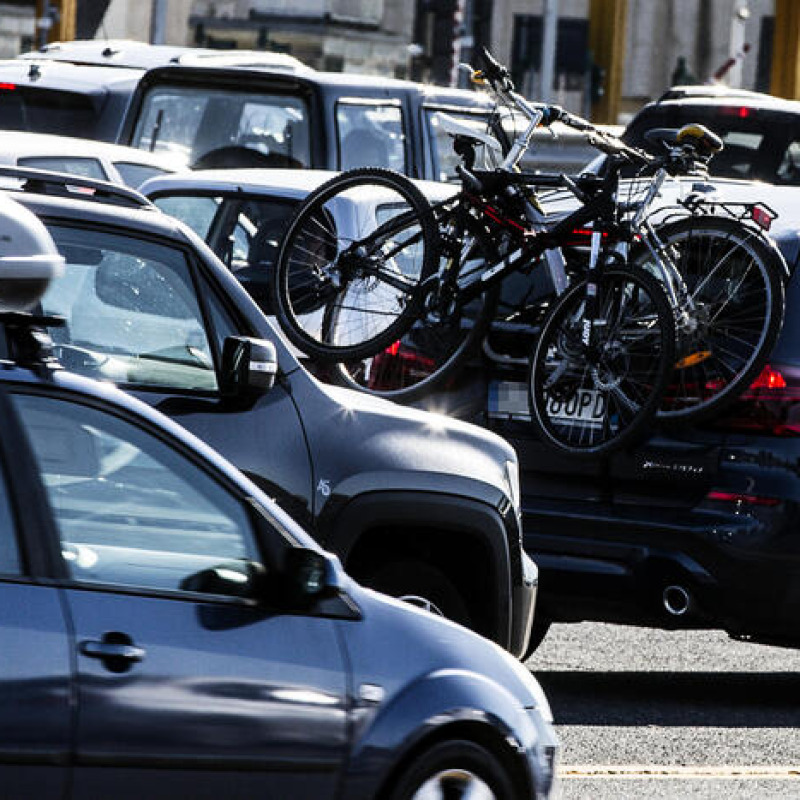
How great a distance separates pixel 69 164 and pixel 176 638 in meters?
9.39

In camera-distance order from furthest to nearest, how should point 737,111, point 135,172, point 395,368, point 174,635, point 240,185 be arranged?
point 135,172 < point 737,111 < point 240,185 < point 395,368 < point 174,635

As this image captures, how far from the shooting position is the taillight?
9609 mm

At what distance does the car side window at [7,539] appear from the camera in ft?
17.1

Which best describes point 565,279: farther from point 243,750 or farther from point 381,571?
point 243,750

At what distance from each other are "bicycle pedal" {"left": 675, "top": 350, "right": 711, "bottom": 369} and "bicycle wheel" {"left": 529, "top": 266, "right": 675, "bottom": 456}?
0.41ft

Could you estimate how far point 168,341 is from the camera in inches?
304

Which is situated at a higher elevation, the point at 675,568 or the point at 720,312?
the point at 720,312

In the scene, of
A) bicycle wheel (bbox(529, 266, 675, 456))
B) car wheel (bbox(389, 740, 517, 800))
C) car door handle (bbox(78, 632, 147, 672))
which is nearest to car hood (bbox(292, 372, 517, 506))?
bicycle wheel (bbox(529, 266, 675, 456))

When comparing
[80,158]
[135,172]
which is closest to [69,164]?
[80,158]

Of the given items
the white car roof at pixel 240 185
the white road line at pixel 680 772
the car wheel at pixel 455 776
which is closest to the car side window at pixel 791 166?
the white car roof at pixel 240 185

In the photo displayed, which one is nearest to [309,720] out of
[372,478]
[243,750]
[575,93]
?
[243,750]

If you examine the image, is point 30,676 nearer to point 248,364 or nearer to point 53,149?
point 248,364

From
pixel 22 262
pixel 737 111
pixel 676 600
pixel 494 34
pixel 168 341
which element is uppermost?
pixel 22 262

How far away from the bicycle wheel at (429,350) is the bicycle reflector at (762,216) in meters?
1.02
